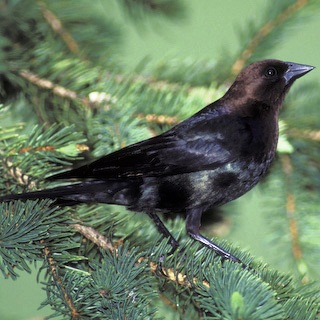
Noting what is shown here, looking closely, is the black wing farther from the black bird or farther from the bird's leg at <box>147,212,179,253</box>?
the bird's leg at <box>147,212,179,253</box>

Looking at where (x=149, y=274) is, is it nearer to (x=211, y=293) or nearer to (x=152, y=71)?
(x=211, y=293)

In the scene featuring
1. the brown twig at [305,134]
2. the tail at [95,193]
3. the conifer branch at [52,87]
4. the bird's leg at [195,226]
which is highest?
the conifer branch at [52,87]

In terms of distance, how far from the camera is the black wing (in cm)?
200

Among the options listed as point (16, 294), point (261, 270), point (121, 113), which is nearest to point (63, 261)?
point (261, 270)

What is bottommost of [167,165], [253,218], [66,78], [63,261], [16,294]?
[16,294]

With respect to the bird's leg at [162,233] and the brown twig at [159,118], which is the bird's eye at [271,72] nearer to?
the brown twig at [159,118]

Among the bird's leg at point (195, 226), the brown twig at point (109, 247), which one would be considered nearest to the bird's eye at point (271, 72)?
the bird's leg at point (195, 226)

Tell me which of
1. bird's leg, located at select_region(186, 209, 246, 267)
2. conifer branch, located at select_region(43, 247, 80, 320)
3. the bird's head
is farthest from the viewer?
the bird's head

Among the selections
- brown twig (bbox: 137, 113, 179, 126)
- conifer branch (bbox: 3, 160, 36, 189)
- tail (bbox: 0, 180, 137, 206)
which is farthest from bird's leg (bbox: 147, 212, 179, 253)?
conifer branch (bbox: 3, 160, 36, 189)

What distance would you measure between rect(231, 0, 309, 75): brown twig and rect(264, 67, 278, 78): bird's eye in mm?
93

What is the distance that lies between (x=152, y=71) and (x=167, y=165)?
1.29 ft

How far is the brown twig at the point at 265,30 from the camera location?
7.06 feet

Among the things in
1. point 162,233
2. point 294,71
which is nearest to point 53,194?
point 162,233

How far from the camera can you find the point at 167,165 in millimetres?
2102
